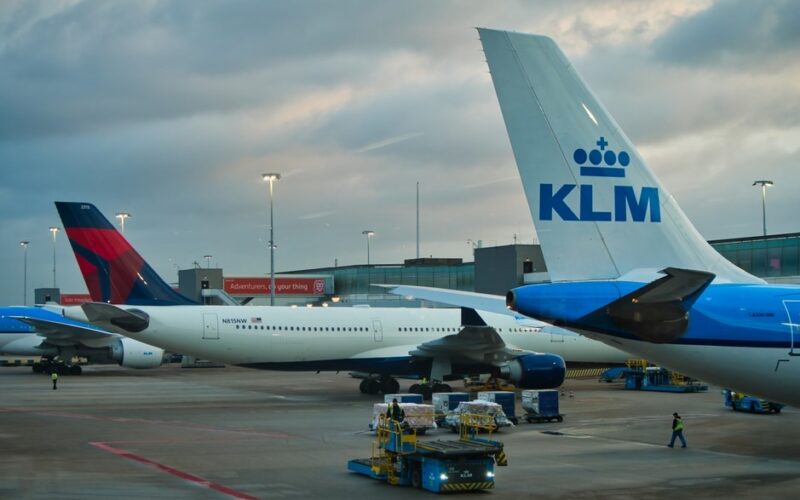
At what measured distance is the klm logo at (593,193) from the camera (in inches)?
633

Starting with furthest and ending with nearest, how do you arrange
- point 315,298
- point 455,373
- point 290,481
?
1. point 315,298
2. point 455,373
3. point 290,481

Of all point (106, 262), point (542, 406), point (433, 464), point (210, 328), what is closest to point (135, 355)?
point (106, 262)

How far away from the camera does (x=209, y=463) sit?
66.9 ft

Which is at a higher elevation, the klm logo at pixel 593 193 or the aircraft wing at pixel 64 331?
the klm logo at pixel 593 193

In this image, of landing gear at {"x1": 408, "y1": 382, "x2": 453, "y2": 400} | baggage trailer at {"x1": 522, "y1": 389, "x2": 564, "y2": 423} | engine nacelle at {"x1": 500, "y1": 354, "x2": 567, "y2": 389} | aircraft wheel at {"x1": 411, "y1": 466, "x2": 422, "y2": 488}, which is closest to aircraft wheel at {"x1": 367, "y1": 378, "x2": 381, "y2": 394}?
landing gear at {"x1": 408, "y1": 382, "x2": 453, "y2": 400}

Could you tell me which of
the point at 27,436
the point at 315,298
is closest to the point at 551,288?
the point at 27,436

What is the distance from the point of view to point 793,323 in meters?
17.5

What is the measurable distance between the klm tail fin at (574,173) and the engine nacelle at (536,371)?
60.5ft

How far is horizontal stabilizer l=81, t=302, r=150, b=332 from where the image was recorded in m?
33.6

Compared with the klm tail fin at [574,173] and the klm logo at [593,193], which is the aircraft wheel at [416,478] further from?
the klm logo at [593,193]

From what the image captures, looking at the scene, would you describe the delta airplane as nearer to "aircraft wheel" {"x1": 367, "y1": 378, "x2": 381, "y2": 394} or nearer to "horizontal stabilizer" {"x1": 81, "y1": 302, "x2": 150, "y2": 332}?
"horizontal stabilizer" {"x1": 81, "y1": 302, "x2": 150, "y2": 332}

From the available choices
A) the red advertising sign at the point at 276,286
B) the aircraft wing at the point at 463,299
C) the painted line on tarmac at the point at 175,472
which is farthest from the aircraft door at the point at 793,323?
the red advertising sign at the point at 276,286

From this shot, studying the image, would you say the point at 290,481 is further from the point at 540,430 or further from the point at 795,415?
the point at 795,415

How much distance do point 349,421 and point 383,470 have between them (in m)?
11.0
